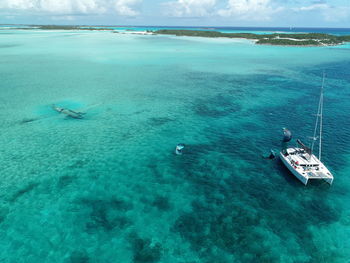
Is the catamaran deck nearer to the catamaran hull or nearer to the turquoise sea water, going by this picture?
the catamaran hull

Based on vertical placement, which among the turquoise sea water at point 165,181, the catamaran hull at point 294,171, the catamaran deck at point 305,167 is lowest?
the turquoise sea water at point 165,181

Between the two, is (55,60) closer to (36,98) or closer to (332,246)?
(36,98)

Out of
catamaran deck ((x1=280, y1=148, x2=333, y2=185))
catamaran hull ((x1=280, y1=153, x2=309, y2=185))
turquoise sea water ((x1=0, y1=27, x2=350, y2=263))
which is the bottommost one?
turquoise sea water ((x1=0, y1=27, x2=350, y2=263))

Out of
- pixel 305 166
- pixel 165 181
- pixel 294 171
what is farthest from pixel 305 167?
pixel 165 181

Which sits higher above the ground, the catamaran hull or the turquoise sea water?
the catamaran hull

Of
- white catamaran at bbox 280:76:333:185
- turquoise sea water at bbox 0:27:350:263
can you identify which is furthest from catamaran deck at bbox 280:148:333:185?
A: turquoise sea water at bbox 0:27:350:263

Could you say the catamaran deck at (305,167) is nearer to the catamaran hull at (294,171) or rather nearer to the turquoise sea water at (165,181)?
the catamaran hull at (294,171)

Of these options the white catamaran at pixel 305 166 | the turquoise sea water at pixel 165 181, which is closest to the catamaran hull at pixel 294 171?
the white catamaran at pixel 305 166

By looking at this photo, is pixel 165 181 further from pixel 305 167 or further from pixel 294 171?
pixel 305 167

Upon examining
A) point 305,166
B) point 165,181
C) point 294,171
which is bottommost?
point 165,181
